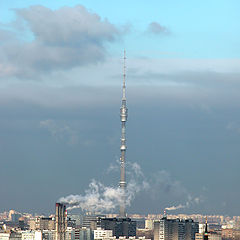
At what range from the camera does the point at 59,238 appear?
196 m

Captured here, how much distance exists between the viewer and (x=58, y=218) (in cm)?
19625

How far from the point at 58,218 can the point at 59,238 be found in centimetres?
434
